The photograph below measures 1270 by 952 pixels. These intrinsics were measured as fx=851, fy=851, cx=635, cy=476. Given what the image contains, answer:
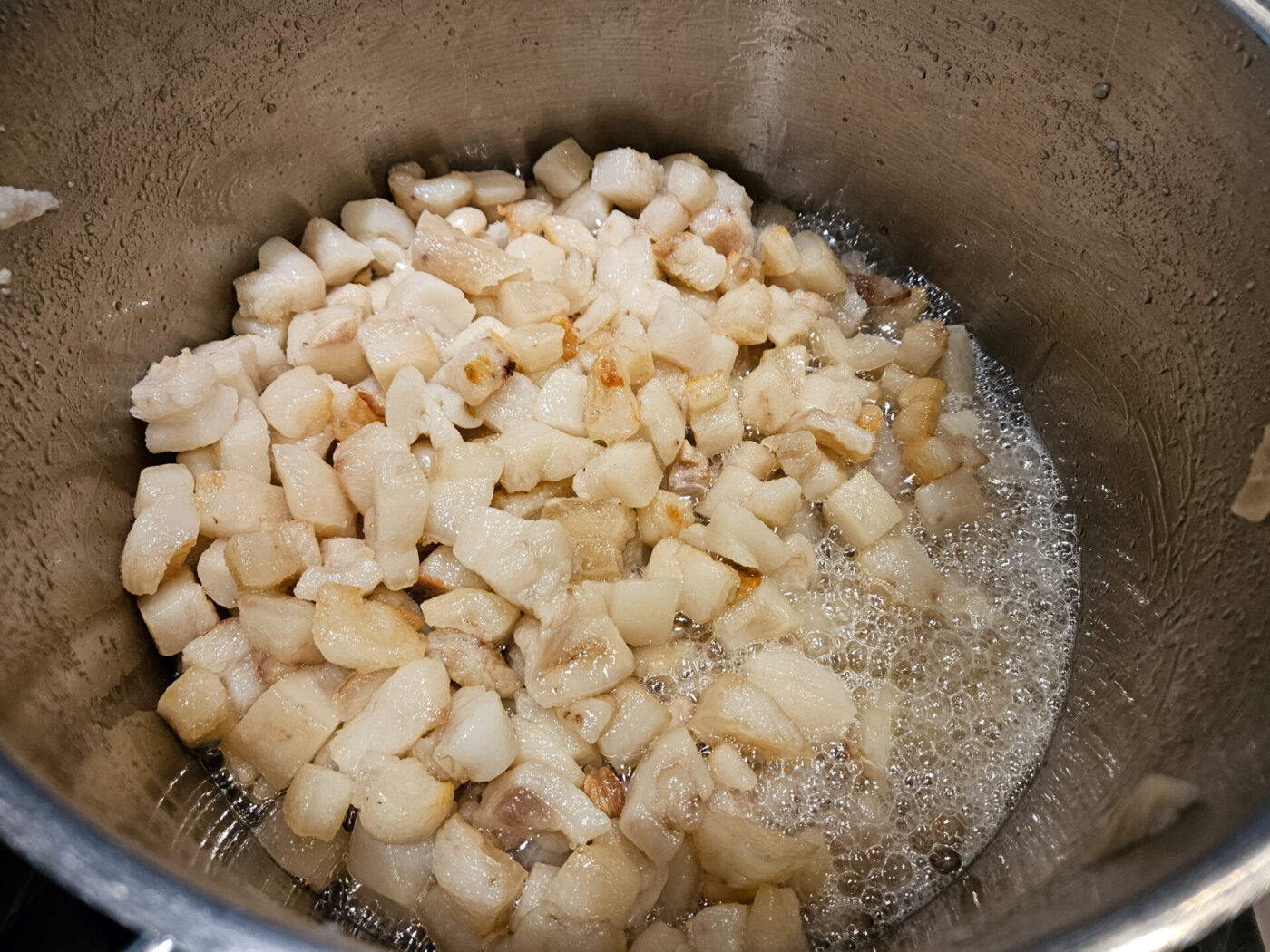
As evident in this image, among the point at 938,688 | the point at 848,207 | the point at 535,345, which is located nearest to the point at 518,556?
the point at 535,345

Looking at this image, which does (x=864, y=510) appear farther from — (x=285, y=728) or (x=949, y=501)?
(x=285, y=728)

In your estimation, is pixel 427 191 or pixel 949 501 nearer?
pixel 949 501

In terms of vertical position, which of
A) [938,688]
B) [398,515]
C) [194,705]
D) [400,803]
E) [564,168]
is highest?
[564,168]

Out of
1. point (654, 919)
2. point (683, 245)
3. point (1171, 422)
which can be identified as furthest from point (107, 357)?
point (1171, 422)

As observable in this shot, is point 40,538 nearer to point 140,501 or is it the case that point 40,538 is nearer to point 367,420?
point 140,501

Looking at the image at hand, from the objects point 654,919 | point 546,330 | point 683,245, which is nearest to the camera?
point 654,919

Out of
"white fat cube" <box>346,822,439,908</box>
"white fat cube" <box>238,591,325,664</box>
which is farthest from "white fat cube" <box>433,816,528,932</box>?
"white fat cube" <box>238,591,325,664</box>
